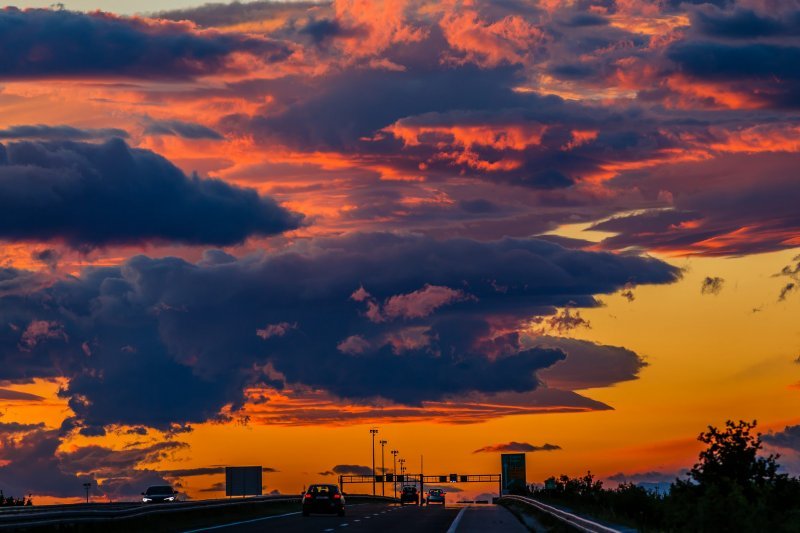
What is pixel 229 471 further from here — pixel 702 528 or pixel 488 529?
pixel 702 528

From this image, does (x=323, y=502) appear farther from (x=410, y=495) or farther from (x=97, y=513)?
(x=410, y=495)

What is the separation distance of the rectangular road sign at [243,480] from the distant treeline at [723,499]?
4358 cm

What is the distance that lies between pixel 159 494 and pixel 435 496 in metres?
44.4

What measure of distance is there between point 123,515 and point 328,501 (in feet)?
78.9

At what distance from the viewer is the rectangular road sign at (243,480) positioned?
3868 inches

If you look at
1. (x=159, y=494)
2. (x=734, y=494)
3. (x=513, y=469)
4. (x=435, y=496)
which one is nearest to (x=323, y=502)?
(x=159, y=494)

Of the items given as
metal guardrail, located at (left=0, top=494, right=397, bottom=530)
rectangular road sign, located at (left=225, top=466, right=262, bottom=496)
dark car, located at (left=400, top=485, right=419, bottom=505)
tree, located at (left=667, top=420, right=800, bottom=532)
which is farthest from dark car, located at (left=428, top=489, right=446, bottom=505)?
tree, located at (left=667, top=420, right=800, bottom=532)

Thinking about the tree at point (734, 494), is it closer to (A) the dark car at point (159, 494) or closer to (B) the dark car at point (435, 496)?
(A) the dark car at point (159, 494)

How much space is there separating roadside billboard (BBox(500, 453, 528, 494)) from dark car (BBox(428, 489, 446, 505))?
32265 millimetres

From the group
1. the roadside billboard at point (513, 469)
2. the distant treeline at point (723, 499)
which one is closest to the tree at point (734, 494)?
the distant treeline at point (723, 499)

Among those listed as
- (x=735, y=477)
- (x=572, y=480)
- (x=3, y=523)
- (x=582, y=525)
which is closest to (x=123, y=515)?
(x=3, y=523)

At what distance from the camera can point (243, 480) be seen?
9869 cm

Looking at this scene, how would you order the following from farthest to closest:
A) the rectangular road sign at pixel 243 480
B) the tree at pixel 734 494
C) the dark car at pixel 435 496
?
the dark car at pixel 435 496, the rectangular road sign at pixel 243 480, the tree at pixel 734 494

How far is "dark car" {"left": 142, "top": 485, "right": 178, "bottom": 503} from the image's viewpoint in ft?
281
